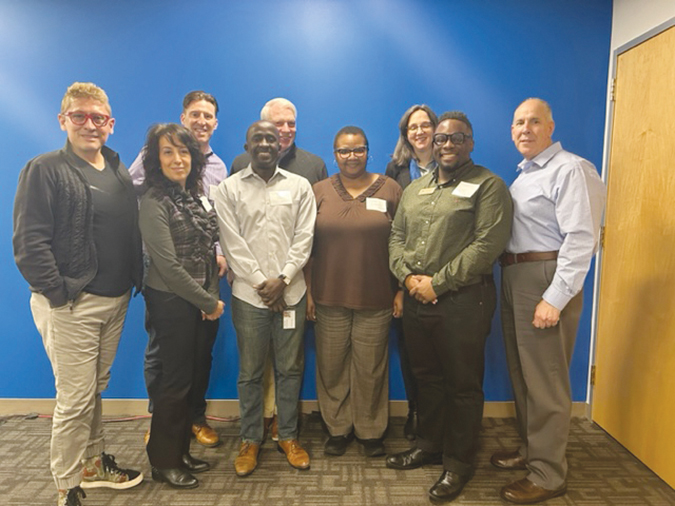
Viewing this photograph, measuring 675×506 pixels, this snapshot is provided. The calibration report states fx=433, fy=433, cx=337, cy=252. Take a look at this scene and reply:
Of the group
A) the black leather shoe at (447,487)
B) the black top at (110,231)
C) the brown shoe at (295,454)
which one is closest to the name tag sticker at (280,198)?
the black top at (110,231)

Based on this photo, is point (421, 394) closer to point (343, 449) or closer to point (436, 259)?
point (343, 449)

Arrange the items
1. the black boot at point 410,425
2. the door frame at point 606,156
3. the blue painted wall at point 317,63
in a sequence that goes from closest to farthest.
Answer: the door frame at point 606,156, the black boot at point 410,425, the blue painted wall at point 317,63

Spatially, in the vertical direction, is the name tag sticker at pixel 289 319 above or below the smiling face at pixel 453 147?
below

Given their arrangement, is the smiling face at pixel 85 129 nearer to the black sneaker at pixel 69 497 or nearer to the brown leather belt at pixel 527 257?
the black sneaker at pixel 69 497

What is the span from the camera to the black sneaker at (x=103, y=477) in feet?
6.97

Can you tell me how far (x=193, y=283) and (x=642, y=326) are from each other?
236cm

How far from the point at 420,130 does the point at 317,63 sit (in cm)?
84

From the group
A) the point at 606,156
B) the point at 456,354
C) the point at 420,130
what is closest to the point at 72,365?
the point at 456,354

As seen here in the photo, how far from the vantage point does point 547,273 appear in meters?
1.97

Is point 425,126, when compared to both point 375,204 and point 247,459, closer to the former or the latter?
point 375,204

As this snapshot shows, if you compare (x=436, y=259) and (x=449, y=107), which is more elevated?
(x=449, y=107)

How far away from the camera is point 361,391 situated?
234cm

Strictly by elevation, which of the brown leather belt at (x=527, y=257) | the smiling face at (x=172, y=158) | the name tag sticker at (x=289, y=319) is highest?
the smiling face at (x=172, y=158)

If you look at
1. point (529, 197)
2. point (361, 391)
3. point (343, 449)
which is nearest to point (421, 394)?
point (361, 391)
